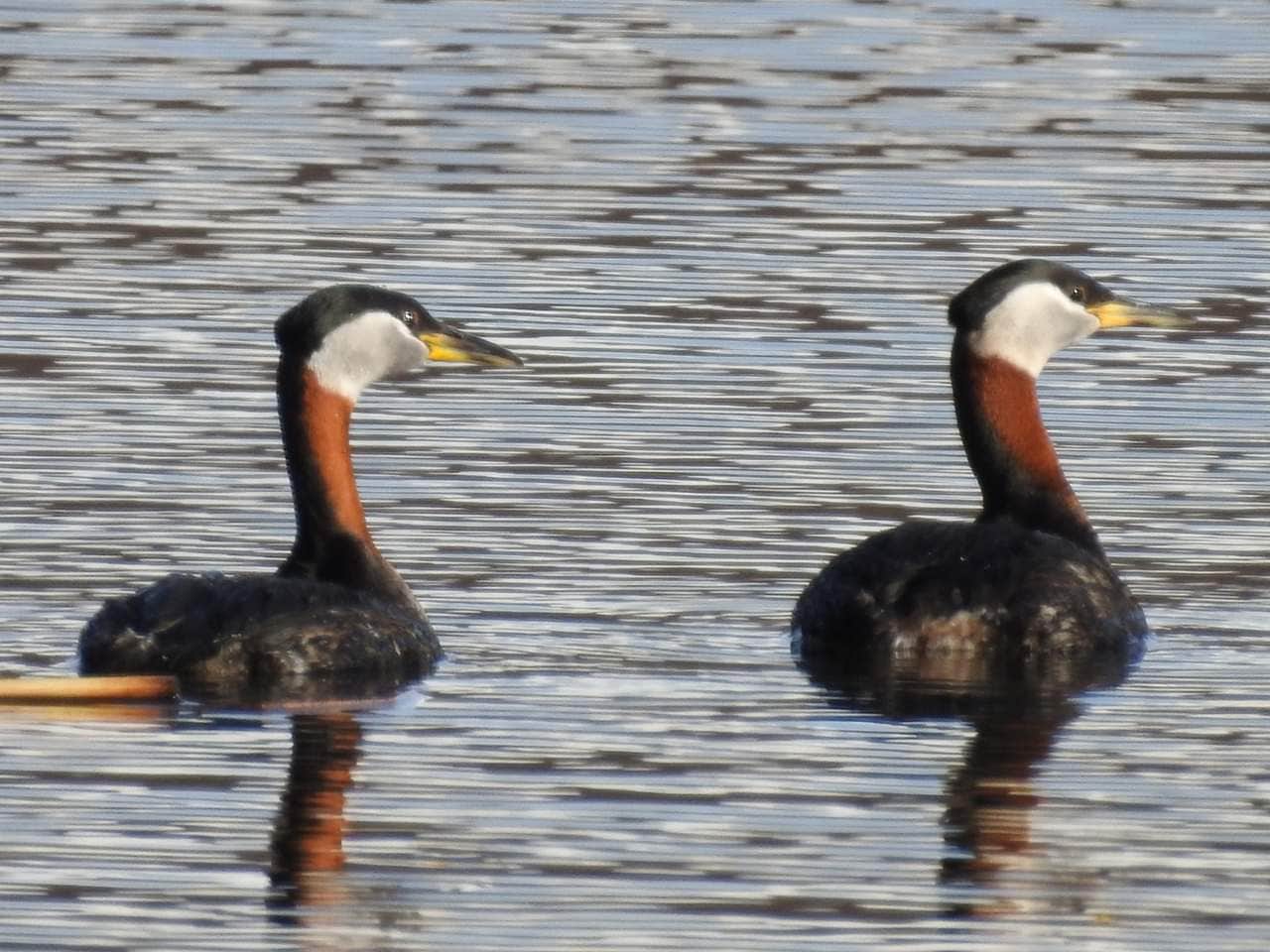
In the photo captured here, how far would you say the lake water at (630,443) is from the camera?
387 inches

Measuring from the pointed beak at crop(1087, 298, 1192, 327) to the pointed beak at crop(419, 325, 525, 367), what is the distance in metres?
2.48

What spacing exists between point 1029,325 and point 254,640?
3.77m

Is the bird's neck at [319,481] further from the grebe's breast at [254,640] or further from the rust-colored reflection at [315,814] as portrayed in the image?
the rust-colored reflection at [315,814]

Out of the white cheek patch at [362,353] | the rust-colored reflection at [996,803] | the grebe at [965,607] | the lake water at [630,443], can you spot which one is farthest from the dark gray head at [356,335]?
the rust-colored reflection at [996,803]

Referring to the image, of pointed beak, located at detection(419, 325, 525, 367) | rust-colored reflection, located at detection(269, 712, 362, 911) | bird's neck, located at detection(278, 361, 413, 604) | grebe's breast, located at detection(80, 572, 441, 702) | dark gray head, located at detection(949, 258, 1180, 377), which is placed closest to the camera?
rust-colored reflection, located at detection(269, 712, 362, 911)

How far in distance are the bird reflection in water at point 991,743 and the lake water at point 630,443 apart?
0.13ft

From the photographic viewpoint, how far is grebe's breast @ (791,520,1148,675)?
42.1 feet

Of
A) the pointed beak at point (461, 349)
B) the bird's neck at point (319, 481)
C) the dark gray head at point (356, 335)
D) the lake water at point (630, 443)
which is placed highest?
the dark gray head at point (356, 335)

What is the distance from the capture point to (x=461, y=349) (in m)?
13.7

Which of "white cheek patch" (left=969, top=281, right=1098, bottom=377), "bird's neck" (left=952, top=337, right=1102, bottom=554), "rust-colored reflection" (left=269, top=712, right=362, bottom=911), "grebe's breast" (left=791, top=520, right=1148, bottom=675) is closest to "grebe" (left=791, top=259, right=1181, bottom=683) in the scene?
"grebe's breast" (left=791, top=520, right=1148, bottom=675)

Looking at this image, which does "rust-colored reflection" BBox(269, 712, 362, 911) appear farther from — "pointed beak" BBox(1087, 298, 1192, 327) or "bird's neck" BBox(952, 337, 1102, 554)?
"pointed beak" BBox(1087, 298, 1192, 327)

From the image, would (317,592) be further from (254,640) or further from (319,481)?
(319,481)

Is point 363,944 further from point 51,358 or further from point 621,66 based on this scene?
point 621,66

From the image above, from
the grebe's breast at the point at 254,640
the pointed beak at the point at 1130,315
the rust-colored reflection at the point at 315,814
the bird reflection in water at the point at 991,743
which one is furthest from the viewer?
the pointed beak at the point at 1130,315
